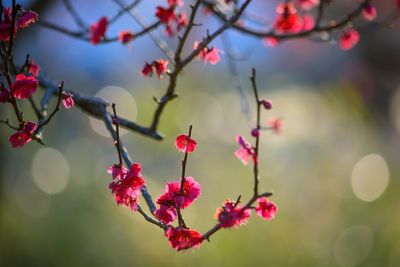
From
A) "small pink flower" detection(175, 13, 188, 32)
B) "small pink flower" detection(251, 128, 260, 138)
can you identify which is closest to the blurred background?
"small pink flower" detection(175, 13, 188, 32)

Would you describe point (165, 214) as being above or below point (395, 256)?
below

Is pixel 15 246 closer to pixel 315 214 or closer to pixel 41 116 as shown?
pixel 315 214

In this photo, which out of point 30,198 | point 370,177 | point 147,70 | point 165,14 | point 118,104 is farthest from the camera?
point 118,104

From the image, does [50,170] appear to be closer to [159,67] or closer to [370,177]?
[370,177]

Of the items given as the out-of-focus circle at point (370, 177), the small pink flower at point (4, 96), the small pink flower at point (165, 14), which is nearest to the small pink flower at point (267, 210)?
the small pink flower at point (4, 96)

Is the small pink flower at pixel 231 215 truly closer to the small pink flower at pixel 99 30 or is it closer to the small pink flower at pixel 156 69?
the small pink flower at pixel 156 69

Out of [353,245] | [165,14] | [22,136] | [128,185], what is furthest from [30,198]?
[128,185]

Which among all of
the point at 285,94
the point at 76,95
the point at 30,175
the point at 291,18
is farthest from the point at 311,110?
the point at 76,95
